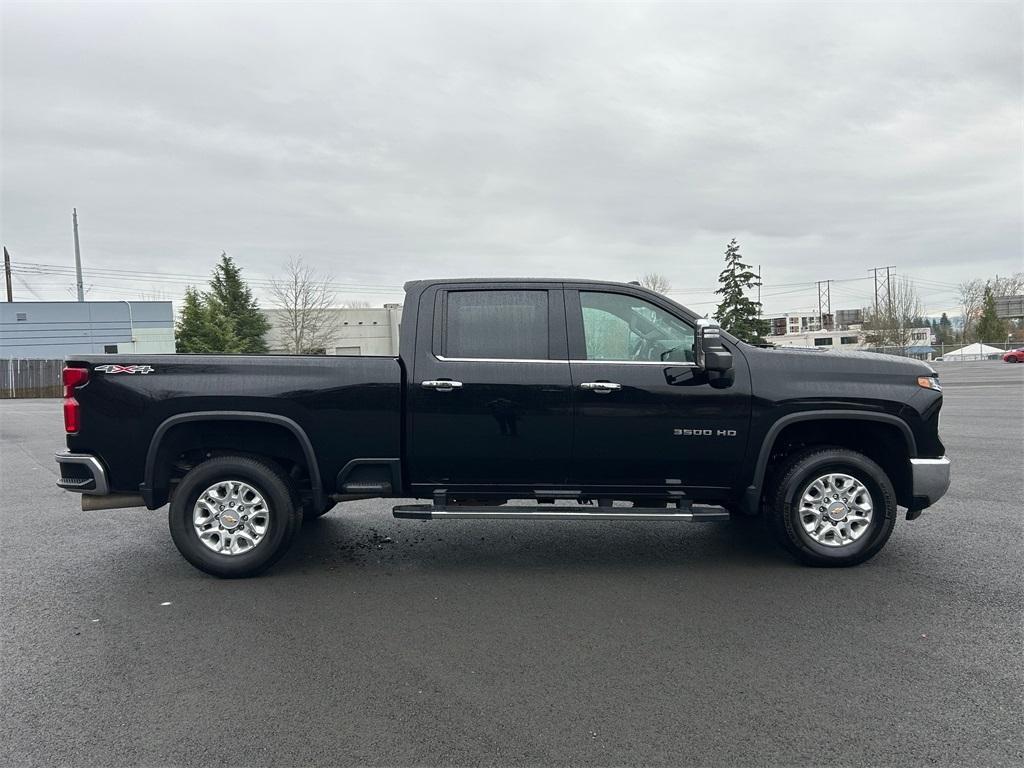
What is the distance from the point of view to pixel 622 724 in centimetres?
292

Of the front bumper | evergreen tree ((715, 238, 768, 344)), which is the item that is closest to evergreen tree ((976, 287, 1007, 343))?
evergreen tree ((715, 238, 768, 344))

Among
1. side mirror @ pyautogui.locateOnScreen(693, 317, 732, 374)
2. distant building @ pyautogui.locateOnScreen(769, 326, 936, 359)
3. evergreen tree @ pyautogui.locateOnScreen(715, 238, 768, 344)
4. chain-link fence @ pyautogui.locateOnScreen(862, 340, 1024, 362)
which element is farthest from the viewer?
distant building @ pyautogui.locateOnScreen(769, 326, 936, 359)

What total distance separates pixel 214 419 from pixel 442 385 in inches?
63.2

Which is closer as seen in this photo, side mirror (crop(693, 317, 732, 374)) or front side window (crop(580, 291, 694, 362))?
side mirror (crop(693, 317, 732, 374))

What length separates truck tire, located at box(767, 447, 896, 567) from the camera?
4824 mm

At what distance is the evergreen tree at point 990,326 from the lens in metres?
76.1

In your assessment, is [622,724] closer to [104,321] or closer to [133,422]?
[133,422]

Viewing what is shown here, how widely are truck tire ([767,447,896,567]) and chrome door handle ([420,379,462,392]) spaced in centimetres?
240

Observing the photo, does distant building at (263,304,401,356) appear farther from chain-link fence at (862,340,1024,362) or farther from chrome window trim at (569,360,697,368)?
chrome window trim at (569,360,697,368)

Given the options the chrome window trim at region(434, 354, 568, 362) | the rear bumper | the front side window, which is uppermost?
the front side window

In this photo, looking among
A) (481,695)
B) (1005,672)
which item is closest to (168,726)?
(481,695)

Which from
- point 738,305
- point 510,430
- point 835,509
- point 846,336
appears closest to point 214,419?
point 510,430

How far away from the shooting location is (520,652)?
3615 mm

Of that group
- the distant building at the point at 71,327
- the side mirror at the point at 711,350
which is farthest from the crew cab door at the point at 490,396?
the distant building at the point at 71,327
